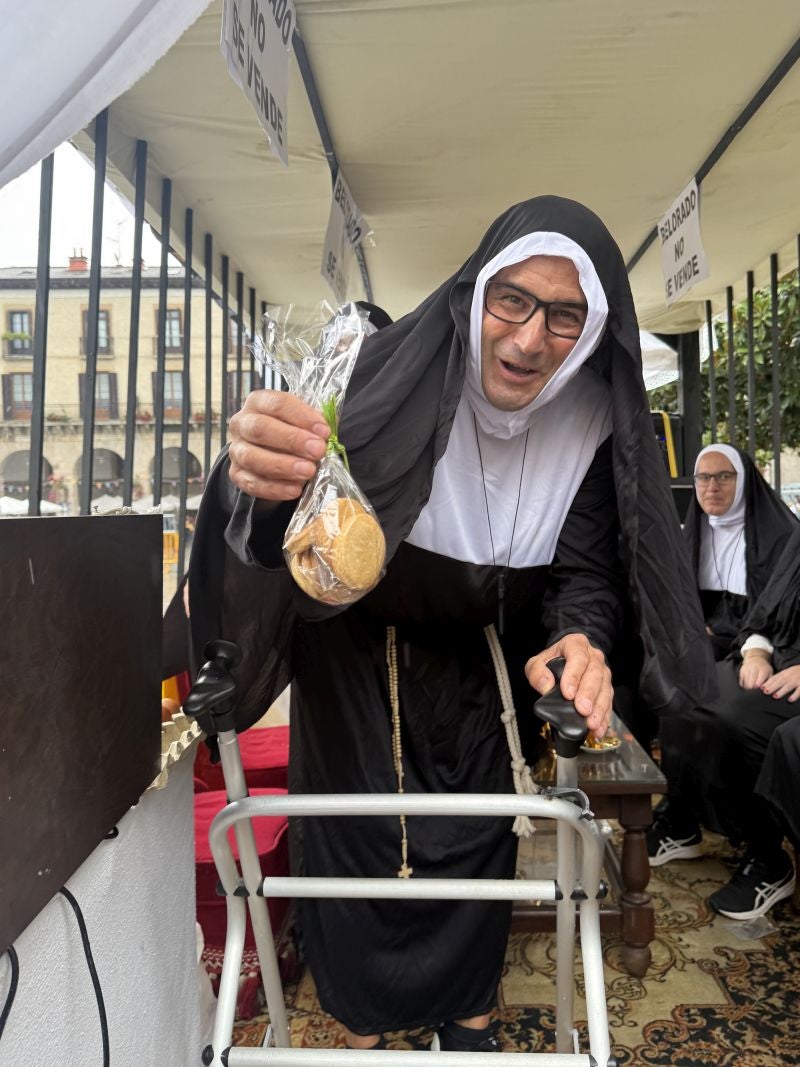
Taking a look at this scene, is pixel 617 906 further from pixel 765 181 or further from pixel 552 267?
pixel 765 181

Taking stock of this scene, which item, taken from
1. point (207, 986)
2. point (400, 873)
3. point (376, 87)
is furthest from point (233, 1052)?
point (376, 87)

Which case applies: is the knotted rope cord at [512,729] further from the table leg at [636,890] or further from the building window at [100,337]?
the building window at [100,337]

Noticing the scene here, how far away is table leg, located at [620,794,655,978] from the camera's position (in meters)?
2.26

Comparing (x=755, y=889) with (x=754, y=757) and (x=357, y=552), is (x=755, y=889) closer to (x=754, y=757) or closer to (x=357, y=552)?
(x=754, y=757)

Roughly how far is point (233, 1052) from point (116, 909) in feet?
0.89

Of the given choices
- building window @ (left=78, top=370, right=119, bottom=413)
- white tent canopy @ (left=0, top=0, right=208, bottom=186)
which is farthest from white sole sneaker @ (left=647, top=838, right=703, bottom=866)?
building window @ (left=78, top=370, right=119, bottom=413)

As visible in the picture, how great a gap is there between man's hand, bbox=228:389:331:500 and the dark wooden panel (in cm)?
19

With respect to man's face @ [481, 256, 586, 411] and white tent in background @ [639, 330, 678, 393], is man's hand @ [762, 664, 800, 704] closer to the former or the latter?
man's face @ [481, 256, 586, 411]

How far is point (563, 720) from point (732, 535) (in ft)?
10.1

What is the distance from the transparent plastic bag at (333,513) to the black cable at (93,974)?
452 mm

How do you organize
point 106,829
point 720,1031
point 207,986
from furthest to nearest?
point 720,1031
point 207,986
point 106,829

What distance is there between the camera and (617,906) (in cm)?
240

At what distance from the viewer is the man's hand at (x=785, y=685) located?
2781 millimetres

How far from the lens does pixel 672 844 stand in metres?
3.04
